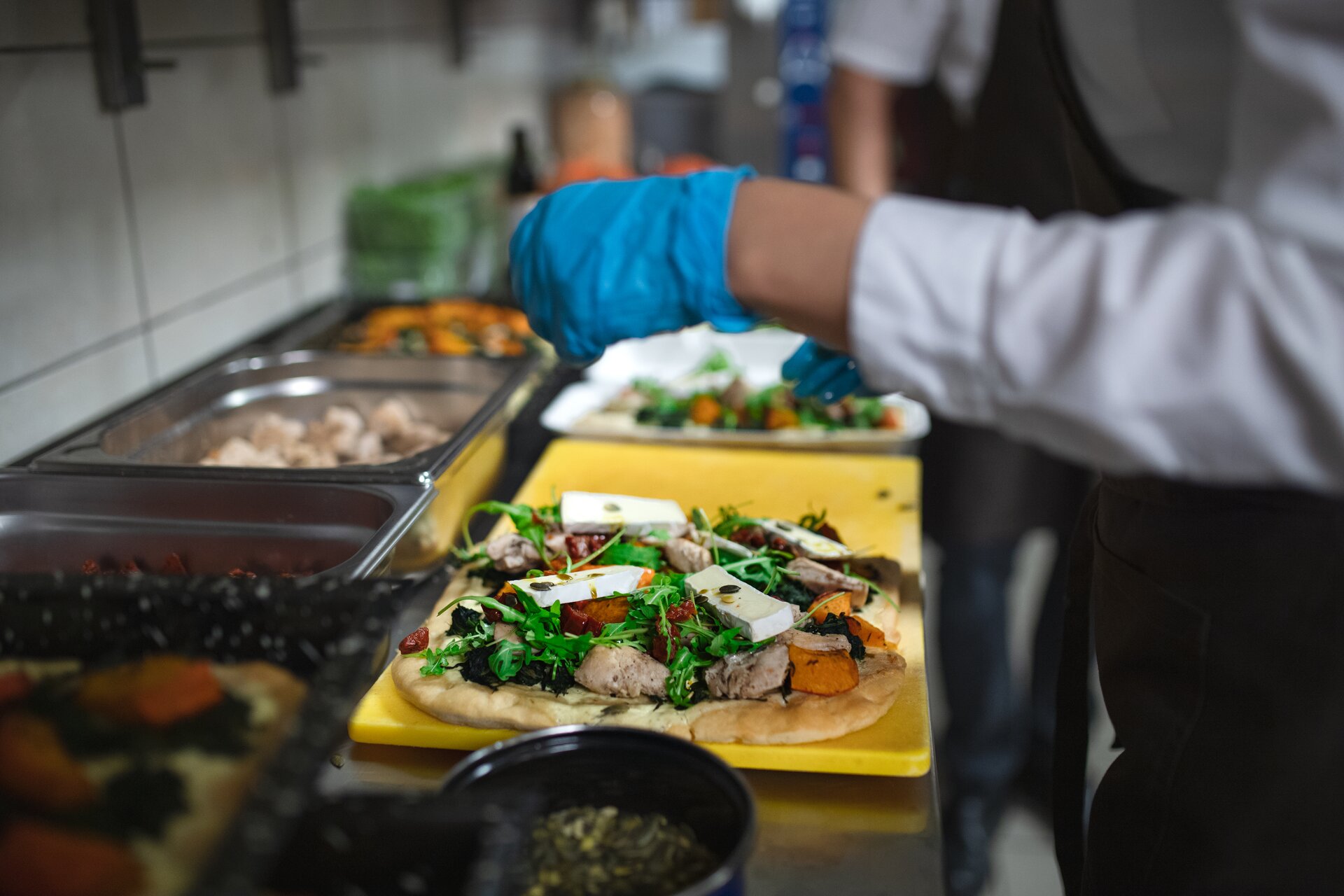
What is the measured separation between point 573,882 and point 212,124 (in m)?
1.48

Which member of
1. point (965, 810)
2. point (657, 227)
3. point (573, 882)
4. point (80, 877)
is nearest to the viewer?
point (80, 877)

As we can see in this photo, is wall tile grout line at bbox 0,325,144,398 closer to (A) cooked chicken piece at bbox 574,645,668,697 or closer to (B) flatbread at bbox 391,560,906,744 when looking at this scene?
(B) flatbread at bbox 391,560,906,744

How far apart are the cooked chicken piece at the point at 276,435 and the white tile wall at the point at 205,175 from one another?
264 mm

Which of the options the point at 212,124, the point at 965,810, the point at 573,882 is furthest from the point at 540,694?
the point at 965,810

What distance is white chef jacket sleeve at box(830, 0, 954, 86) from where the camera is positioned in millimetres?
1881

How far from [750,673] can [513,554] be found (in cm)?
34

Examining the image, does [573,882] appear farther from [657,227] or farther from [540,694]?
[657,227]

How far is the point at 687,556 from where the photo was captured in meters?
1.11

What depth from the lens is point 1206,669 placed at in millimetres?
847

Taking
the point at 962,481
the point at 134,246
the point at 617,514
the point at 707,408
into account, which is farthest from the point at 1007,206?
the point at 134,246

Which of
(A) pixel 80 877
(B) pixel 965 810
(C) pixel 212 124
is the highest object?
(C) pixel 212 124

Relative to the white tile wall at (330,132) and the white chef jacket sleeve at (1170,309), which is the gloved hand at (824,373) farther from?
the white tile wall at (330,132)

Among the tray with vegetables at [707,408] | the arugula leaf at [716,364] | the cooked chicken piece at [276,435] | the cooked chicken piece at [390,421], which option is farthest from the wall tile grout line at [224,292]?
the arugula leaf at [716,364]

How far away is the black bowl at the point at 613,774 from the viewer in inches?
27.8
